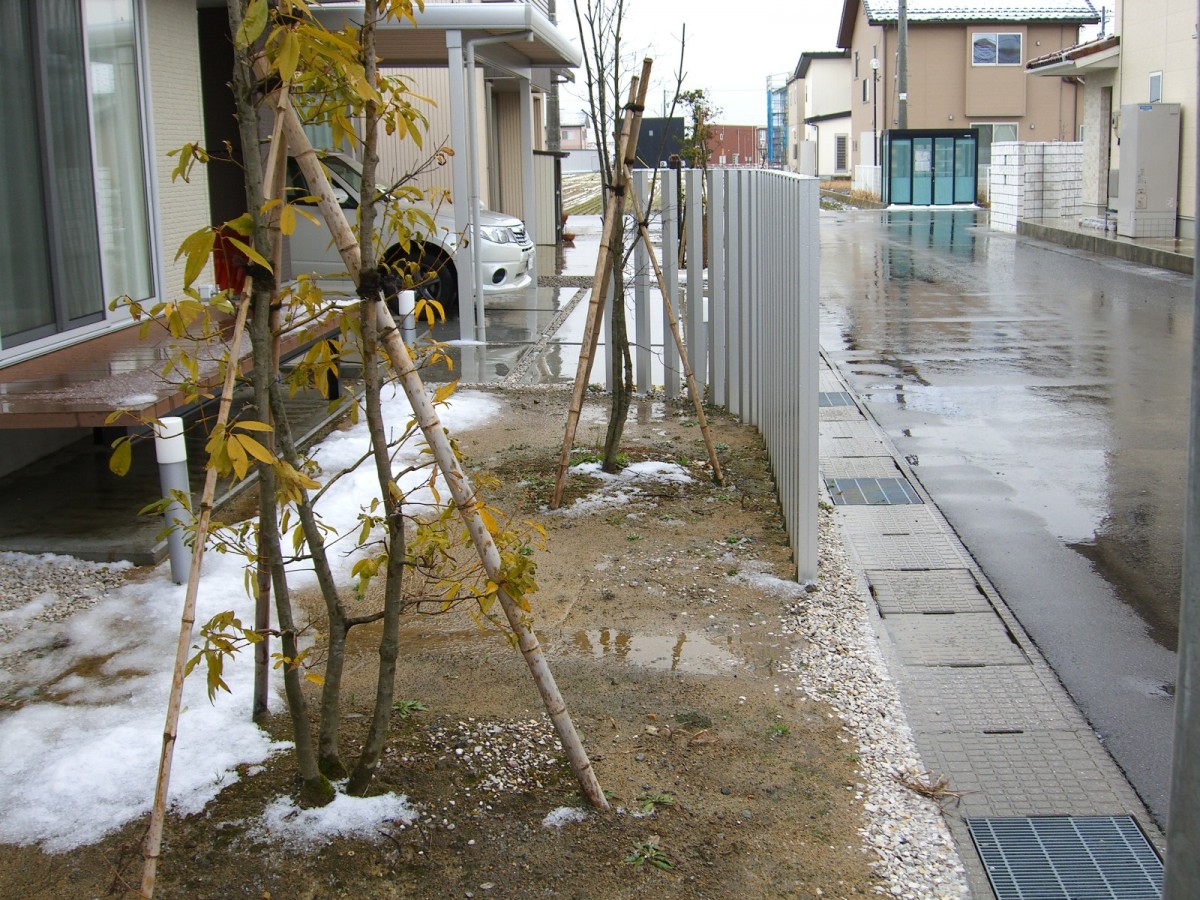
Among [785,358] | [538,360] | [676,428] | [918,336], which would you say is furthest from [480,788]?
[918,336]

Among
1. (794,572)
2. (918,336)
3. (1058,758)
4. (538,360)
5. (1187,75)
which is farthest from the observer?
(1187,75)

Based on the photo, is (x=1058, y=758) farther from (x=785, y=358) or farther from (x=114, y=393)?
(x=114, y=393)

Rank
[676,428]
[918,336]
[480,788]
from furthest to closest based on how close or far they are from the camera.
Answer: [918,336], [676,428], [480,788]

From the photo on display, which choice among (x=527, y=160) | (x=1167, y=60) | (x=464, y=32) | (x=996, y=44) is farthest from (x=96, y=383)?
(x=996, y=44)

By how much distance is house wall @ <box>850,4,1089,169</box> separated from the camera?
46.2 meters

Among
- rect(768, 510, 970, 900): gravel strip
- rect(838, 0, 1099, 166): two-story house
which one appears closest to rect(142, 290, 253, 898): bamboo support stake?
rect(768, 510, 970, 900): gravel strip

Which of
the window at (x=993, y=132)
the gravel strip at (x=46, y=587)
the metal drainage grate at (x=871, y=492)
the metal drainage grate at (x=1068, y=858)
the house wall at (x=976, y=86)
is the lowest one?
the metal drainage grate at (x=1068, y=858)

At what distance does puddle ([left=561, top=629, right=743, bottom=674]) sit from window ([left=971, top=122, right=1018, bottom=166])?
44.8m

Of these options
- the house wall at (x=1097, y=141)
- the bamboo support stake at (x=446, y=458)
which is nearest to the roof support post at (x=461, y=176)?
the bamboo support stake at (x=446, y=458)

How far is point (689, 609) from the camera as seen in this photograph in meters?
5.69

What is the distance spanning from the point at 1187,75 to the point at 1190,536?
24409 millimetres

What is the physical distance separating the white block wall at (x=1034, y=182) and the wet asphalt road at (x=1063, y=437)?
8.89m

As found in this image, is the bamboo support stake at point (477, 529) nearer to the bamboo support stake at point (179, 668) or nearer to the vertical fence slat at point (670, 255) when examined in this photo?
the bamboo support stake at point (179, 668)

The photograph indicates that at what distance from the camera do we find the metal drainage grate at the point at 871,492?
7.70 metres
